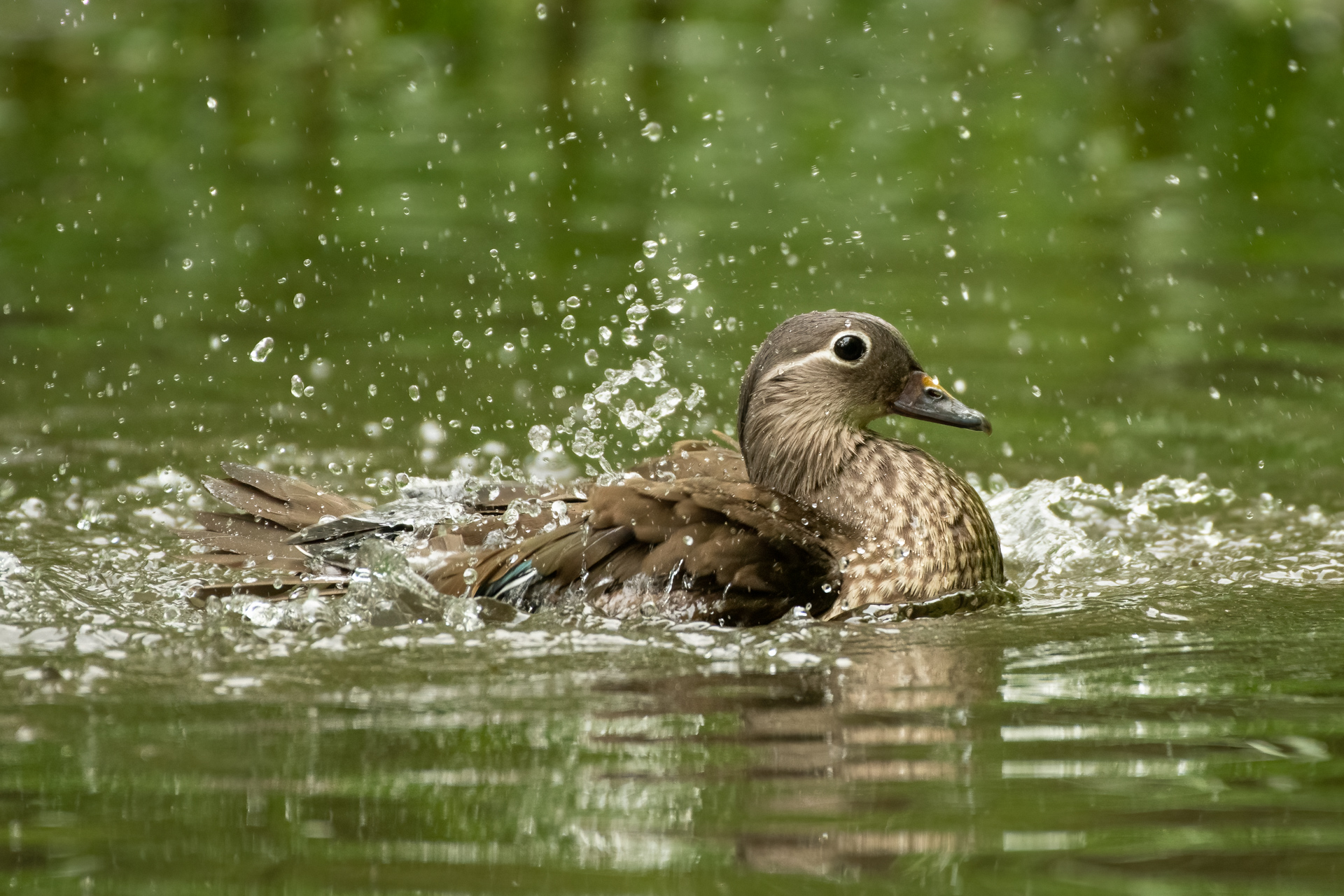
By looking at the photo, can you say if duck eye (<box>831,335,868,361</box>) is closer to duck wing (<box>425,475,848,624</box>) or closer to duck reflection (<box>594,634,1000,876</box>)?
duck wing (<box>425,475,848,624</box>)

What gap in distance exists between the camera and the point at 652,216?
11.0 meters

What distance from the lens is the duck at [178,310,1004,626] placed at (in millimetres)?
5016

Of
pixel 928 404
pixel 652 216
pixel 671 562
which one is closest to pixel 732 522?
pixel 671 562

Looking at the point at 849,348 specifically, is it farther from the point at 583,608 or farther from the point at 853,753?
the point at 853,753

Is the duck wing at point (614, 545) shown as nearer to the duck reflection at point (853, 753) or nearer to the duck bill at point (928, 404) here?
the duck reflection at point (853, 753)

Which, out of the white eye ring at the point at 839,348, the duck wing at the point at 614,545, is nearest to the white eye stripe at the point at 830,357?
the white eye ring at the point at 839,348

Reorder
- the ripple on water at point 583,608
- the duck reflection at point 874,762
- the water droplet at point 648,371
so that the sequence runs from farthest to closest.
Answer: the water droplet at point 648,371
the ripple on water at point 583,608
the duck reflection at point 874,762

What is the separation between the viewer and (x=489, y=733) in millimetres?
3934

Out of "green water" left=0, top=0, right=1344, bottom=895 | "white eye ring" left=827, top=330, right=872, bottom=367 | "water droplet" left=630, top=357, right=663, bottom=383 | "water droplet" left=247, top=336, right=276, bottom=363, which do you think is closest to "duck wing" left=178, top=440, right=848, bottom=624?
"green water" left=0, top=0, right=1344, bottom=895

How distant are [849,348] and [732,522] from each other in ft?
2.78

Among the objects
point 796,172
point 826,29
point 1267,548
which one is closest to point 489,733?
point 1267,548

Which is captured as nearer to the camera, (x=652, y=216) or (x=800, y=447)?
(x=800, y=447)

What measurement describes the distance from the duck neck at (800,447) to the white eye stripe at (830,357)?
0.35 feet

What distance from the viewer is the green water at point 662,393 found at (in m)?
3.38
